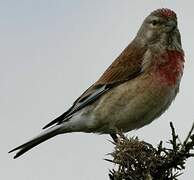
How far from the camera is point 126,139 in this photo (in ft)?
13.8

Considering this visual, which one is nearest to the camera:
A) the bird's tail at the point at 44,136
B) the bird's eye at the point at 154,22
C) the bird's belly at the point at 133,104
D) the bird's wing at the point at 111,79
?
the bird's belly at the point at 133,104

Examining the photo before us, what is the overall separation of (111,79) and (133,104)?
62 centimetres

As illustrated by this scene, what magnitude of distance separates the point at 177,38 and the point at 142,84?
36.9 inches

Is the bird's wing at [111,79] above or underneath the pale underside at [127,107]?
above

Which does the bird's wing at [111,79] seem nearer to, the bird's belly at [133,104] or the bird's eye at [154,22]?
Answer: the bird's belly at [133,104]

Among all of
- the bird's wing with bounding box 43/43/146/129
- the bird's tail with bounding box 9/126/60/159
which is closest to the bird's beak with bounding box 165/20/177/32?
the bird's wing with bounding box 43/43/146/129

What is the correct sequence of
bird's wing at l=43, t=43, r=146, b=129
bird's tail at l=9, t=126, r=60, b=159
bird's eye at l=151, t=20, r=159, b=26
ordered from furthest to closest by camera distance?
bird's eye at l=151, t=20, r=159, b=26, bird's wing at l=43, t=43, r=146, b=129, bird's tail at l=9, t=126, r=60, b=159

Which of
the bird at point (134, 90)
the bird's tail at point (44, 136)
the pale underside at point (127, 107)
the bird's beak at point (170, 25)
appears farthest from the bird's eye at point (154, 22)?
the bird's tail at point (44, 136)

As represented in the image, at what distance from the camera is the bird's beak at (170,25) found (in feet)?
23.6

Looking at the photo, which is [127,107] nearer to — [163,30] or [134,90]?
[134,90]

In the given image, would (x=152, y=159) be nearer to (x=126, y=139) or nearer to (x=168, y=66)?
(x=126, y=139)

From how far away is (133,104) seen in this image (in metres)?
6.76

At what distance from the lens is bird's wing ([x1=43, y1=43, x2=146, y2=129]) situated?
7.13 meters

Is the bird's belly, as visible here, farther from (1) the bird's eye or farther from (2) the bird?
(1) the bird's eye
